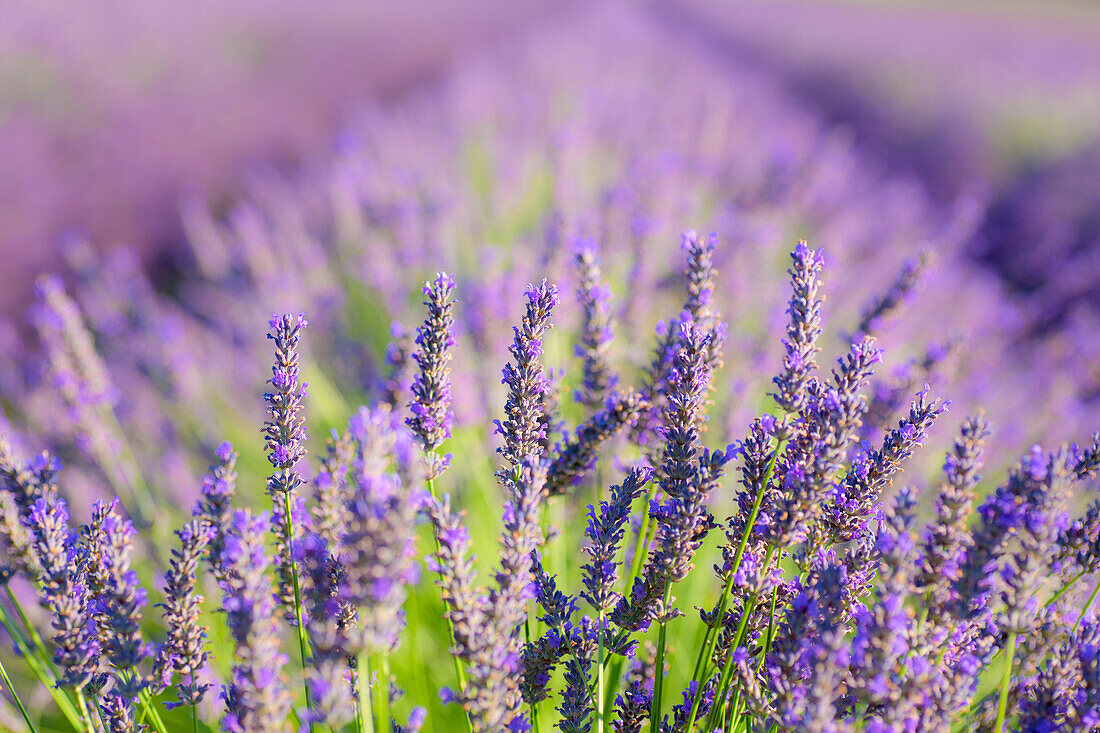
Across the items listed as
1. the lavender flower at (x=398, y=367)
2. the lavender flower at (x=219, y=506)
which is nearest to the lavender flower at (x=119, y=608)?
the lavender flower at (x=219, y=506)

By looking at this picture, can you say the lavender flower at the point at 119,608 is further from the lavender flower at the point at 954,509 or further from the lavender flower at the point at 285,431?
the lavender flower at the point at 954,509

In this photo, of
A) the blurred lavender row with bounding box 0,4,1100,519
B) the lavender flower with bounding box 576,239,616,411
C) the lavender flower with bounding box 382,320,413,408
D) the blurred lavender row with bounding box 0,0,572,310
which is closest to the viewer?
the lavender flower with bounding box 576,239,616,411

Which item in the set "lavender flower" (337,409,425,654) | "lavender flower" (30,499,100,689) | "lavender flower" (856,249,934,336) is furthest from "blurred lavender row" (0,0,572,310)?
"lavender flower" (856,249,934,336)

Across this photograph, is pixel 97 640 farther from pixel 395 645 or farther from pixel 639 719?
pixel 639 719

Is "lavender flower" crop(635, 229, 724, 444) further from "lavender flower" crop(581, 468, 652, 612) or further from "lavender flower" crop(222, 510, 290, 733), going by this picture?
"lavender flower" crop(222, 510, 290, 733)

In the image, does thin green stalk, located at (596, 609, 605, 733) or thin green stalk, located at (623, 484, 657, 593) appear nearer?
thin green stalk, located at (596, 609, 605, 733)

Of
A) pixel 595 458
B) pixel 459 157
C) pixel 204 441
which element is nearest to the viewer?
pixel 595 458

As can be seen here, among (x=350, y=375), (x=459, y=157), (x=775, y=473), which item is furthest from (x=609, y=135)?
(x=775, y=473)

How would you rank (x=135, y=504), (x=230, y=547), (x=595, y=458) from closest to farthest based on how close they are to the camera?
1. (x=230, y=547)
2. (x=595, y=458)
3. (x=135, y=504)

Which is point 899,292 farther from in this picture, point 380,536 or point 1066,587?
point 380,536
